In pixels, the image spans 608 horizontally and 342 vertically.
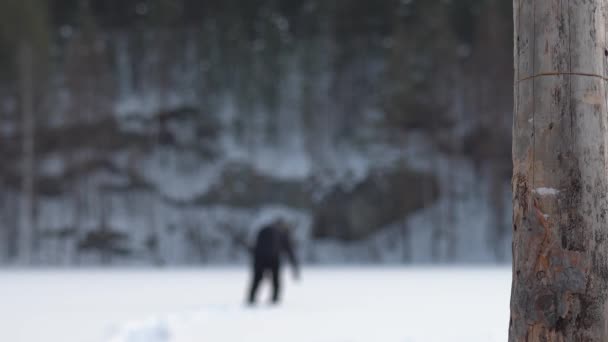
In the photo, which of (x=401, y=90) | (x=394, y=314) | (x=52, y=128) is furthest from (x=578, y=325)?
(x=52, y=128)

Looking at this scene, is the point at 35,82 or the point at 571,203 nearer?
the point at 571,203

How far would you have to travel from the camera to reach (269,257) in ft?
30.5

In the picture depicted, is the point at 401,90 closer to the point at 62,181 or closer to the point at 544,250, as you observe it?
the point at 62,181

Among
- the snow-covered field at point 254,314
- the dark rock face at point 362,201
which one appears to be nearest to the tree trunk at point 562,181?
the snow-covered field at point 254,314

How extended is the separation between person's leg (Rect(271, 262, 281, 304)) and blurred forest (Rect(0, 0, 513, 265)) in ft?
67.2

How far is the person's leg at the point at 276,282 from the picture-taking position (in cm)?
939

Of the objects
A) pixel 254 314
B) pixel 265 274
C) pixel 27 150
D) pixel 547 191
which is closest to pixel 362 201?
pixel 27 150

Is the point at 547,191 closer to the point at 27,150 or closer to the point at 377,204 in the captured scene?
the point at 377,204

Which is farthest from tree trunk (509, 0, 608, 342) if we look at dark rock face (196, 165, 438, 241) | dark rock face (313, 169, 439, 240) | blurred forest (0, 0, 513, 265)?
dark rock face (313, 169, 439, 240)

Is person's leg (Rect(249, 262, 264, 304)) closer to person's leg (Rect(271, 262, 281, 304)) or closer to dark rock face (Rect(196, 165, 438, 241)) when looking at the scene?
person's leg (Rect(271, 262, 281, 304))

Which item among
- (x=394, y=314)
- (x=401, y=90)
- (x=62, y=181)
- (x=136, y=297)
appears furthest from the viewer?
(x=62, y=181)

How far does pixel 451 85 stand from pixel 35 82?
18.9m

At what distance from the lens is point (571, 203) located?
A: 2.42 meters

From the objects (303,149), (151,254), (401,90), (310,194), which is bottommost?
(151,254)
